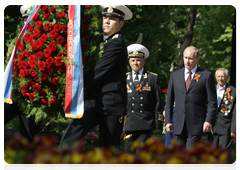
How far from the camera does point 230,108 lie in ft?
22.9

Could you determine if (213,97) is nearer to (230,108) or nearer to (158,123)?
(158,123)

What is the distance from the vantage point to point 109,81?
13.1 feet

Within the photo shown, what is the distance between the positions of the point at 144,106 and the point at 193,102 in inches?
53.2

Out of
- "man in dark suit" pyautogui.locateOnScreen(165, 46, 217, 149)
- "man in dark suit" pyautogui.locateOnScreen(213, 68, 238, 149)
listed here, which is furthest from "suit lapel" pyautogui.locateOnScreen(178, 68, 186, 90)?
"man in dark suit" pyautogui.locateOnScreen(213, 68, 238, 149)

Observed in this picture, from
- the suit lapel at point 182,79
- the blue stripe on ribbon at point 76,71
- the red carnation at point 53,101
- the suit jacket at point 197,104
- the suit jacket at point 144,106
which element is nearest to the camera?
the blue stripe on ribbon at point 76,71

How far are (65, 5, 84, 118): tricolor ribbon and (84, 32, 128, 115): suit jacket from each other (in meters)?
0.16

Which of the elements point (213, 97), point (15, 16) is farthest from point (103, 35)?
point (15, 16)

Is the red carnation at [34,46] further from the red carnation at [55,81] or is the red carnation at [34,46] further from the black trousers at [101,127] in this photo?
the black trousers at [101,127]

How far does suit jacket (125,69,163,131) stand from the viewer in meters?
6.30

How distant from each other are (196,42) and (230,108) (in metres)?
17.1

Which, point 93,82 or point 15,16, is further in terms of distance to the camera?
point 15,16

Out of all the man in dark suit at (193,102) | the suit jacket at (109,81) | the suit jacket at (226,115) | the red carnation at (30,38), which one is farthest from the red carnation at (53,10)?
the suit jacket at (226,115)

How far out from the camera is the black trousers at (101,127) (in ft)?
12.5
